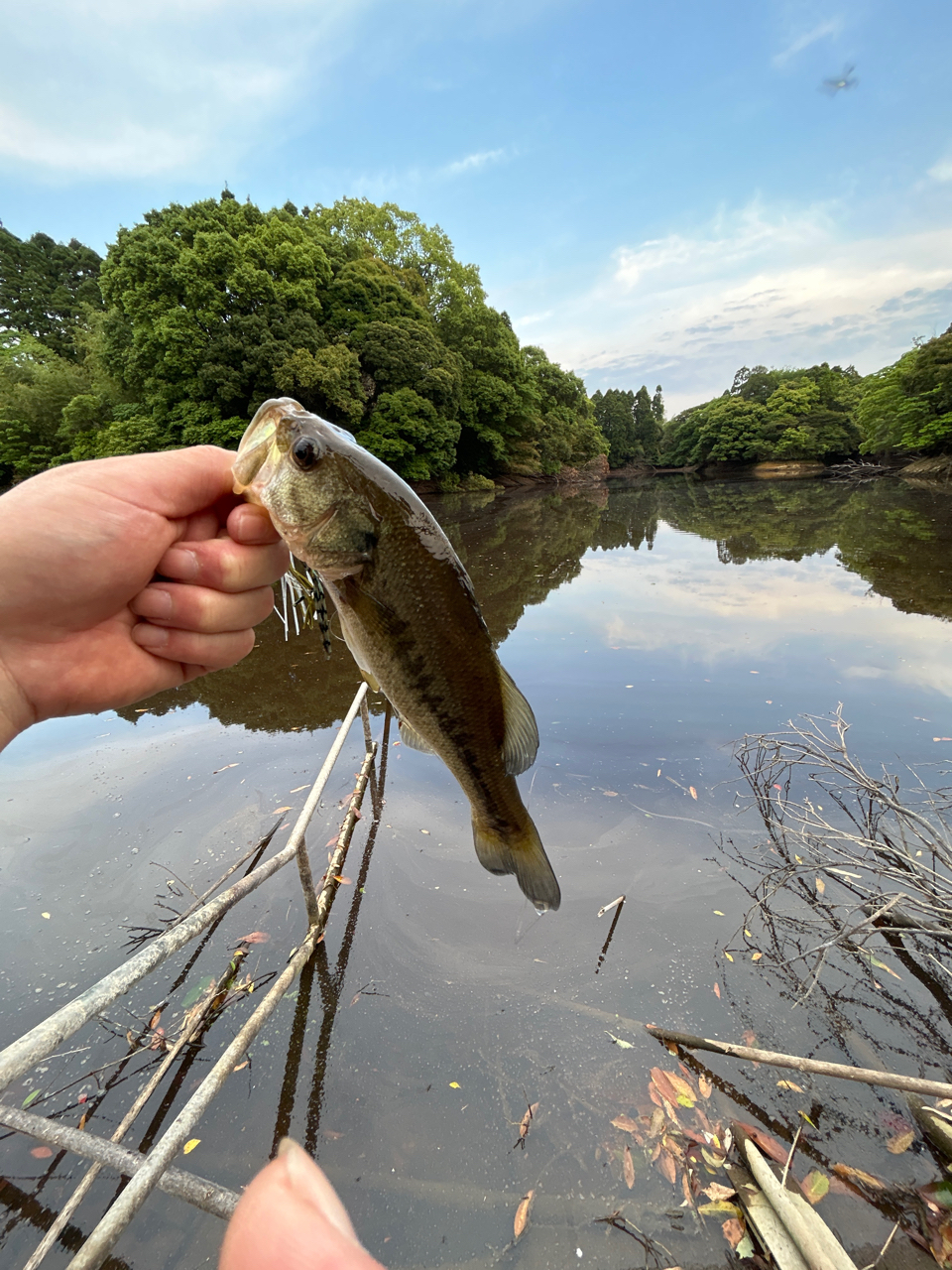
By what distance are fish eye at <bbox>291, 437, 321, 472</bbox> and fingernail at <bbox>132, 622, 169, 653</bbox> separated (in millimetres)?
1116

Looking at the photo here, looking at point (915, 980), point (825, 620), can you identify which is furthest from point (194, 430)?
point (915, 980)

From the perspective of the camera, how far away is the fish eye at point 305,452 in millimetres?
1746

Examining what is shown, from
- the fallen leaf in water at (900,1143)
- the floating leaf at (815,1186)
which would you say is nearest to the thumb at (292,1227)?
the floating leaf at (815,1186)

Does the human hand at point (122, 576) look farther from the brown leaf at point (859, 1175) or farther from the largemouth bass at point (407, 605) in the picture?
the brown leaf at point (859, 1175)

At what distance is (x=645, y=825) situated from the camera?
5.67m

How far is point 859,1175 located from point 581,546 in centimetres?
1940

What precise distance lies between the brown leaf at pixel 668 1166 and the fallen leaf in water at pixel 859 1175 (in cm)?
86

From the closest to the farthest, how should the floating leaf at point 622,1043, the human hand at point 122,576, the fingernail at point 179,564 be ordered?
the human hand at point 122,576, the fingernail at point 179,564, the floating leaf at point 622,1043

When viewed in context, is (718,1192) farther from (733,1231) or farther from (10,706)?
(10,706)

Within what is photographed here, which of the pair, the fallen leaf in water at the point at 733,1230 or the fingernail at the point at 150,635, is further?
the fallen leaf in water at the point at 733,1230

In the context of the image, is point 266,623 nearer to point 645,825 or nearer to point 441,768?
point 441,768

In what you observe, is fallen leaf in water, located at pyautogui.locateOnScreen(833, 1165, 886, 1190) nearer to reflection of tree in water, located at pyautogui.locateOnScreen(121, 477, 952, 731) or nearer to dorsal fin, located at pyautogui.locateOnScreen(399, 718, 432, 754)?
dorsal fin, located at pyautogui.locateOnScreen(399, 718, 432, 754)

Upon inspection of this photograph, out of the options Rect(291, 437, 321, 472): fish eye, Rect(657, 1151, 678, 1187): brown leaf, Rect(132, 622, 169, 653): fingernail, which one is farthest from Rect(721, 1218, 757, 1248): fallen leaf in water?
Rect(291, 437, 321, 472): fish eye

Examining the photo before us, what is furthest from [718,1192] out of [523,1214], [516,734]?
[516,734]
